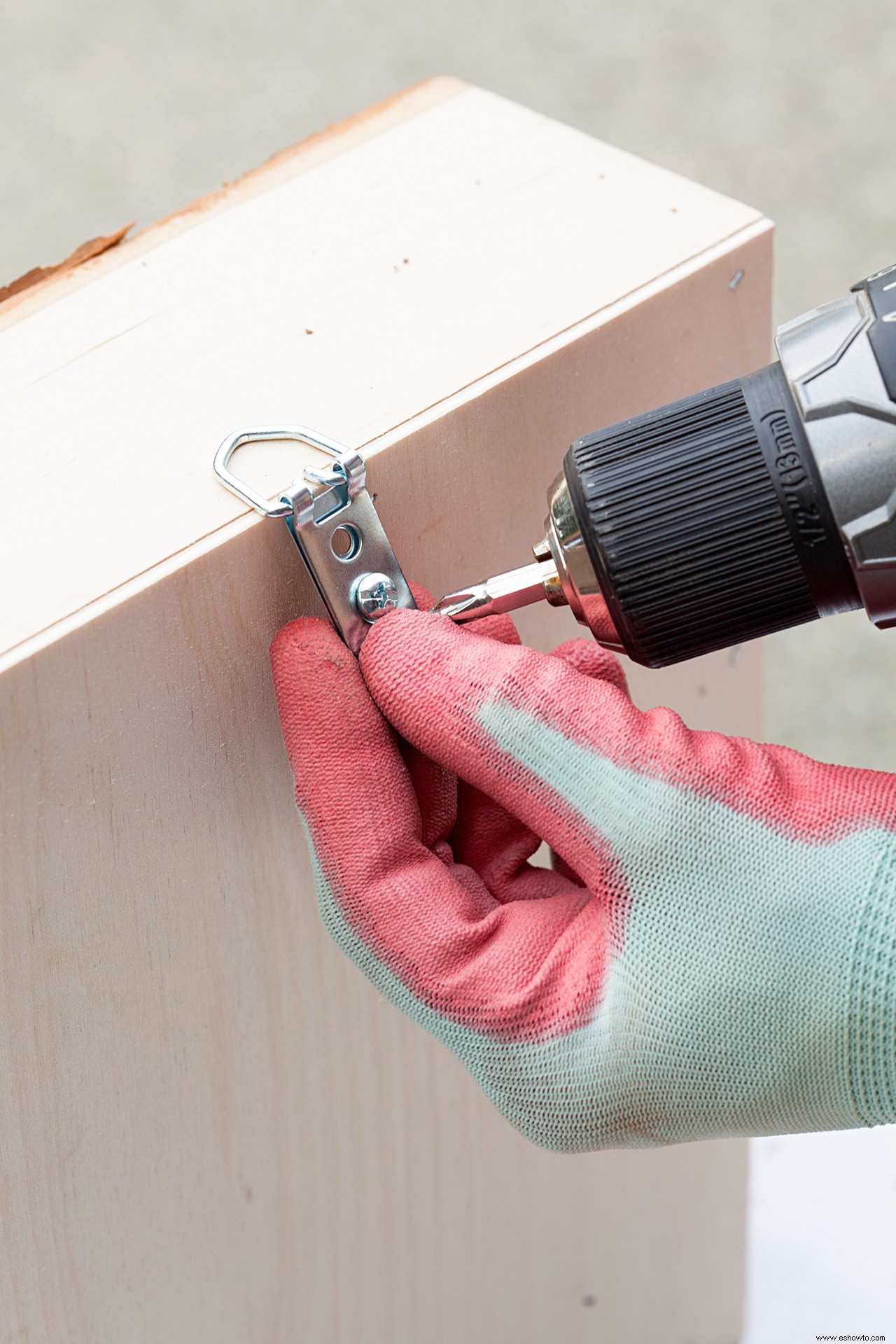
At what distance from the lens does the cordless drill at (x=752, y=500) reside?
0.44 m

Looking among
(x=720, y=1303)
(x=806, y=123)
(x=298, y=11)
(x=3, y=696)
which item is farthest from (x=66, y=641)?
(x=298, y=11)

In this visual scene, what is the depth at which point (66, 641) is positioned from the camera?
450 mm

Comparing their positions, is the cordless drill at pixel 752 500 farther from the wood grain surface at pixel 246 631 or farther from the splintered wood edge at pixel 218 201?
the splintered wood edge at pixel 218 201

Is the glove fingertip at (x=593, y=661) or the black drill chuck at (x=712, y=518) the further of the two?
the glove fingertip at (x=593, y=661)

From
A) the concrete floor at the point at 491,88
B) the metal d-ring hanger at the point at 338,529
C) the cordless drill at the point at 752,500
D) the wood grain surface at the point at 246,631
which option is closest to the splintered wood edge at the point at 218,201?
the wood grain surface at the point at 246,631

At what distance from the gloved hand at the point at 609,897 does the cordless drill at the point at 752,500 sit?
42 mm

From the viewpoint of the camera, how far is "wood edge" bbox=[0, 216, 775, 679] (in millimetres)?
449

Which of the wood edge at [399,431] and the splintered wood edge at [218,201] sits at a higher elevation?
the splintered wood edge at [218,201]

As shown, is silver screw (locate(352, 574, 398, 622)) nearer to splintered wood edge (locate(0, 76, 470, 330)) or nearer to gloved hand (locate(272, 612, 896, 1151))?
gloved hand (locate(272, 612, 896, 1151))

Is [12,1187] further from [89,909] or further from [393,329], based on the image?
[393,329]

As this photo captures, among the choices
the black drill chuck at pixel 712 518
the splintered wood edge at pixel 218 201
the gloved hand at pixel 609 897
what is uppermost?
the splintered wood edge at pixel 218 201

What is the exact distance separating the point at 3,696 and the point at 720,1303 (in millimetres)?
825

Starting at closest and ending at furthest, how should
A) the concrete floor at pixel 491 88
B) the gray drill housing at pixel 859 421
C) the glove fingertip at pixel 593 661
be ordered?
1. the gray drill housing at pixel 859 421
2. the glove fingertip at pixel 593 661
3. the concrete floor at pixel 491 88

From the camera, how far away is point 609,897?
19.1 inches
